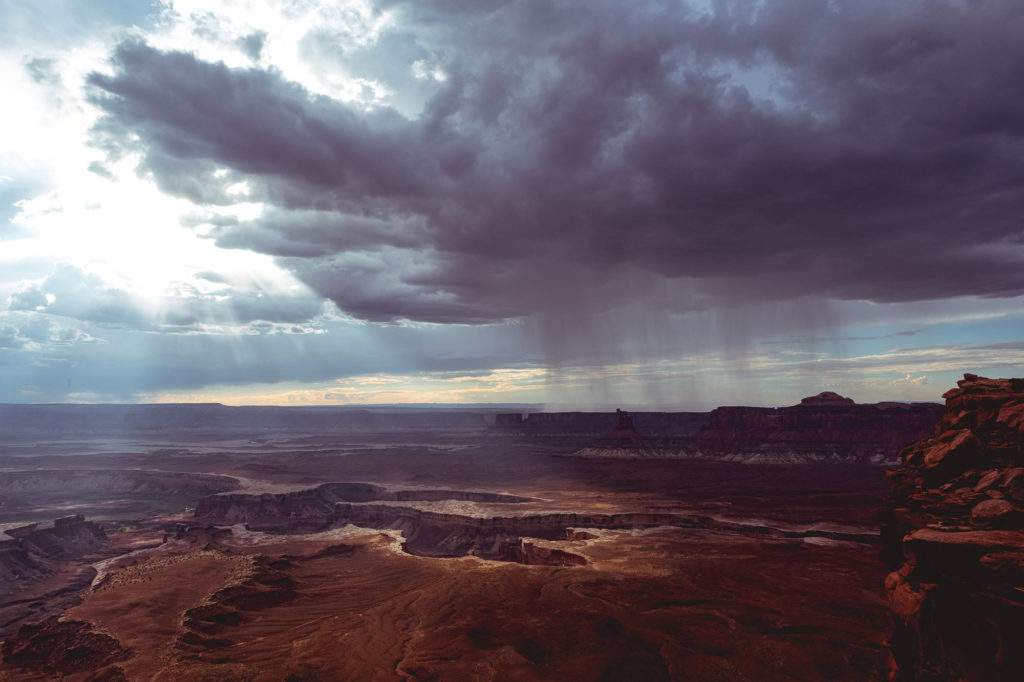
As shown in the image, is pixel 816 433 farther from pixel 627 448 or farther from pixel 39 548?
pixel 39 548

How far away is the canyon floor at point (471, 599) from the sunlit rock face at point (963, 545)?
23067mm

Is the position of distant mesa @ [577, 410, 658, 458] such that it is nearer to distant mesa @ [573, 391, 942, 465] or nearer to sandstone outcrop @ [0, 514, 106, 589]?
distant mesa @ [573, 391, 942, 465]

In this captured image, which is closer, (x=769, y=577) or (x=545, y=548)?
(x=769, y=577)

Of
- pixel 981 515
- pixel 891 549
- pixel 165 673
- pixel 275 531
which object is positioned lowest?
pixel 275 531

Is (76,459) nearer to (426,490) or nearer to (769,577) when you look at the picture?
(426,490)

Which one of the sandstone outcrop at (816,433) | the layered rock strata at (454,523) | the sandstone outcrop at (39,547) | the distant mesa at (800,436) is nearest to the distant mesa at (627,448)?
the distant mesa at (800,436)

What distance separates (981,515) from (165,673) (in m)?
44.9

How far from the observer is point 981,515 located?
40.7 feet

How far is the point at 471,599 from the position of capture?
49469mm

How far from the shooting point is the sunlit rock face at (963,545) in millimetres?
10891

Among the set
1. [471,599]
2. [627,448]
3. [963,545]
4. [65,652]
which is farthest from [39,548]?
[627,448]

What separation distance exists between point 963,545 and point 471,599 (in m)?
44.7

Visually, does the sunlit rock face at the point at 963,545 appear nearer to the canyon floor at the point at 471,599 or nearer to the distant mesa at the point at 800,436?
the canyon floor at the point at 471,599

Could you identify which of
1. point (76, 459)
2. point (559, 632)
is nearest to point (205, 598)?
point (559, 632)
